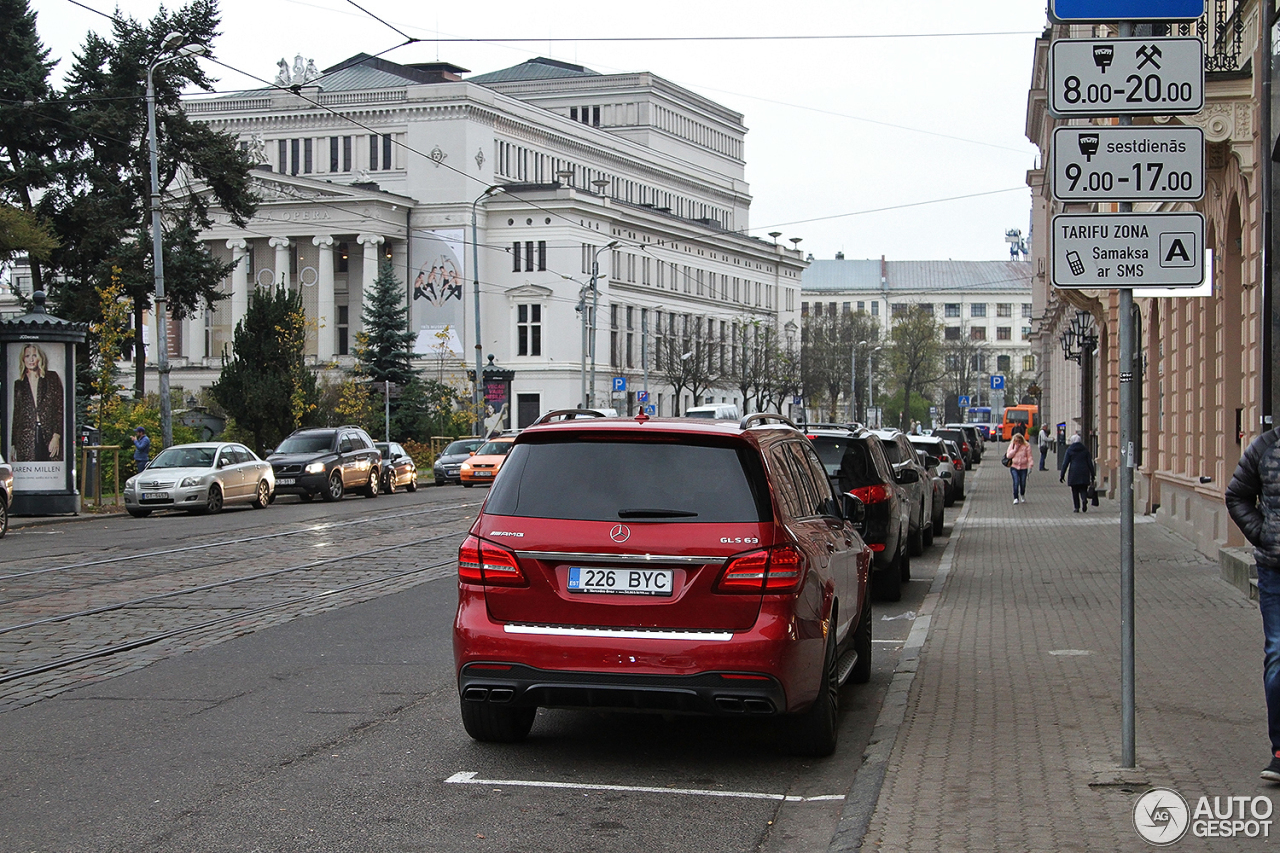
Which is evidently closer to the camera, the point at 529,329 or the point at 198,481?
the point at 198,481

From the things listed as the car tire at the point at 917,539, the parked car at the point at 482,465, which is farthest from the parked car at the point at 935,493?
the parked car at the point at 482,465

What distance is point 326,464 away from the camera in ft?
116

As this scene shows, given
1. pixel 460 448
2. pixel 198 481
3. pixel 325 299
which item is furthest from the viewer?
pixel 325 299

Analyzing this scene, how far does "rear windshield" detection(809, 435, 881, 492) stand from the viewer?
14.8 m

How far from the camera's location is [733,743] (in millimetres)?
7824

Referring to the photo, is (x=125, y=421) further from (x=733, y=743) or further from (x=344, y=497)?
(x=733, y=743)

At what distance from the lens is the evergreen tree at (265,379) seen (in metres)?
44.9

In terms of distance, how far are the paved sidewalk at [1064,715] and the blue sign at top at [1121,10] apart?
3398 mm

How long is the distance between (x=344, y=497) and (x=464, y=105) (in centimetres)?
5091

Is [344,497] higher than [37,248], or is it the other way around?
[37,248]

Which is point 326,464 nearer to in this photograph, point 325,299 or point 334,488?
point 334,488

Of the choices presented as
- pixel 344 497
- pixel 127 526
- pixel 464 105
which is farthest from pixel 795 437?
pixel 464 105

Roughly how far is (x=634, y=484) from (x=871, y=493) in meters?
7.97

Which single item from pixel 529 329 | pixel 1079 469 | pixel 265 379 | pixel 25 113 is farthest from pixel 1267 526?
pixel 529 329
